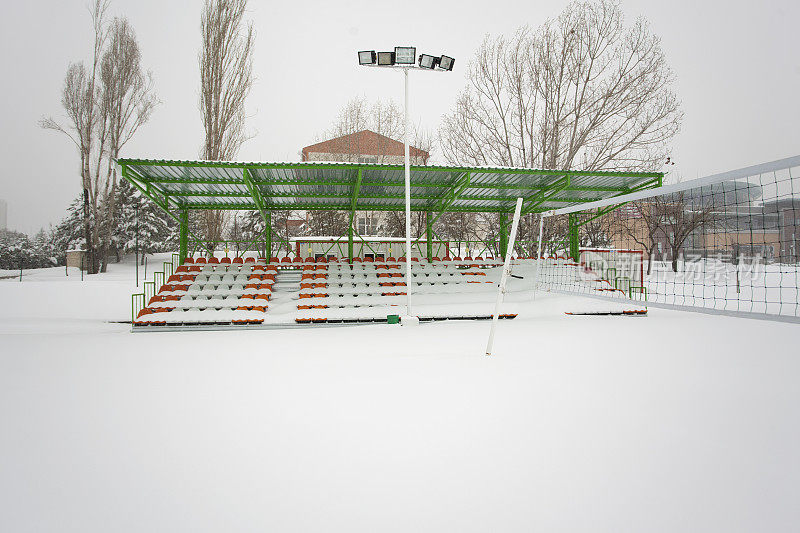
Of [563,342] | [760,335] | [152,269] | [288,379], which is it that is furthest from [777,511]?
[152,269]

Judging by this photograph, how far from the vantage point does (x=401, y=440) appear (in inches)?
126

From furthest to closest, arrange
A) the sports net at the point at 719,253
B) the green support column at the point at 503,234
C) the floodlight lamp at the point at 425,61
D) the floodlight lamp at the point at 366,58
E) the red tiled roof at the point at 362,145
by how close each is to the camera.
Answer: the red tiled roof at the point at 362,145
the green support column at the point at 503,234
the floodlight lamp at the point at 425,61
the floodlight lamp at the point at 366,58
the sports net at the point at 719,253

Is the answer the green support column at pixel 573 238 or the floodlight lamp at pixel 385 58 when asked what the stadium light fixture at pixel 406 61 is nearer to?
the floodlight lamp at pixel 385 58

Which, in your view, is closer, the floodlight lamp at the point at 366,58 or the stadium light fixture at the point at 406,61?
the stadium light fixture at the point at 406,61

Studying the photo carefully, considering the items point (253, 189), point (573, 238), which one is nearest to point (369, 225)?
point (573, 238)

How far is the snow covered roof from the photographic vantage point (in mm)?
10602

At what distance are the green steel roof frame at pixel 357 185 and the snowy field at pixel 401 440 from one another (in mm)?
5471

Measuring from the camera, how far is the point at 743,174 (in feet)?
17.8

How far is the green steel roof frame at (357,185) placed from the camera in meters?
10.6

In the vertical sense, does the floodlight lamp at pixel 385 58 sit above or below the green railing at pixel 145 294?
above

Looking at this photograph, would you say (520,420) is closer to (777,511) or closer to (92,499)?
(777,511)

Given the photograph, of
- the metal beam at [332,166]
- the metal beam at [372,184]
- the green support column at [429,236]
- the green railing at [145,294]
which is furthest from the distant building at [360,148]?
the metal beam at [332,166]

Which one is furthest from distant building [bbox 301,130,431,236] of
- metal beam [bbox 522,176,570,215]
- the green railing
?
the green railing

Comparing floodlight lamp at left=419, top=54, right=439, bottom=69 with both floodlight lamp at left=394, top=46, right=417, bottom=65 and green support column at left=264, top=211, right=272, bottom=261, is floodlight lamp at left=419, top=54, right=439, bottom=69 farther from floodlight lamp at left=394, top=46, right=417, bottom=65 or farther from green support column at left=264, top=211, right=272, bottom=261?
green support column at left=264, top=211, right=272, bottom=261
